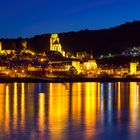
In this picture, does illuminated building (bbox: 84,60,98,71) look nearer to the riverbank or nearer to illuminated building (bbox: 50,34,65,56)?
the riverbank

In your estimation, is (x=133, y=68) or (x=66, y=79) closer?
(x=66, y=79)

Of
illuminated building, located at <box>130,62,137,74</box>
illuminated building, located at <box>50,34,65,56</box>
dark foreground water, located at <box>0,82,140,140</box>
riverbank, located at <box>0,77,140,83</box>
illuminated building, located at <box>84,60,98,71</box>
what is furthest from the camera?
illuminated building, located at <box>50,34,65,56</box>

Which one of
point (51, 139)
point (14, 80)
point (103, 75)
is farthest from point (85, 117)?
point (103, 75)

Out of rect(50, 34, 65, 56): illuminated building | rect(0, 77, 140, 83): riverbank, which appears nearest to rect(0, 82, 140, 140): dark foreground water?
rect(0, 77, 140, 83): riverbank

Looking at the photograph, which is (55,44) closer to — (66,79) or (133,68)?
(133,68)

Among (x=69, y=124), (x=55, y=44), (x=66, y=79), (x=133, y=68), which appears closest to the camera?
(x=69, y=124)

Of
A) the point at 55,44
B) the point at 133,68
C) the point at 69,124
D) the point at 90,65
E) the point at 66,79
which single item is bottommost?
the point at 69,124

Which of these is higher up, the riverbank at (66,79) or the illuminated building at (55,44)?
the illuminated building at (55,44)

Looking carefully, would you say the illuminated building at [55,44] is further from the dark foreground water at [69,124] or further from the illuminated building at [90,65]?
the dark foreground water at [69,124]

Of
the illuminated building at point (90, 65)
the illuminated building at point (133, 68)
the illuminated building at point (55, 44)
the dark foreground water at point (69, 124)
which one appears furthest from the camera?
the illuminated building at point (55, 44)

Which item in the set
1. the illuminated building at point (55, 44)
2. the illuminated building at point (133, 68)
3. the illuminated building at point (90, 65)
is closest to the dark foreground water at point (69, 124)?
the illuminated building at point (133, 68)

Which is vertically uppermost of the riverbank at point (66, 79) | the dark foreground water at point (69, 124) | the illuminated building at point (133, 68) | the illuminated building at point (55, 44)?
the illuminated building at point (55, 44)

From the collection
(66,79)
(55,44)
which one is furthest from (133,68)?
(55,44)

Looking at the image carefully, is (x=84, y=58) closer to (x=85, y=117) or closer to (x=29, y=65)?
(x=29, y=65)
